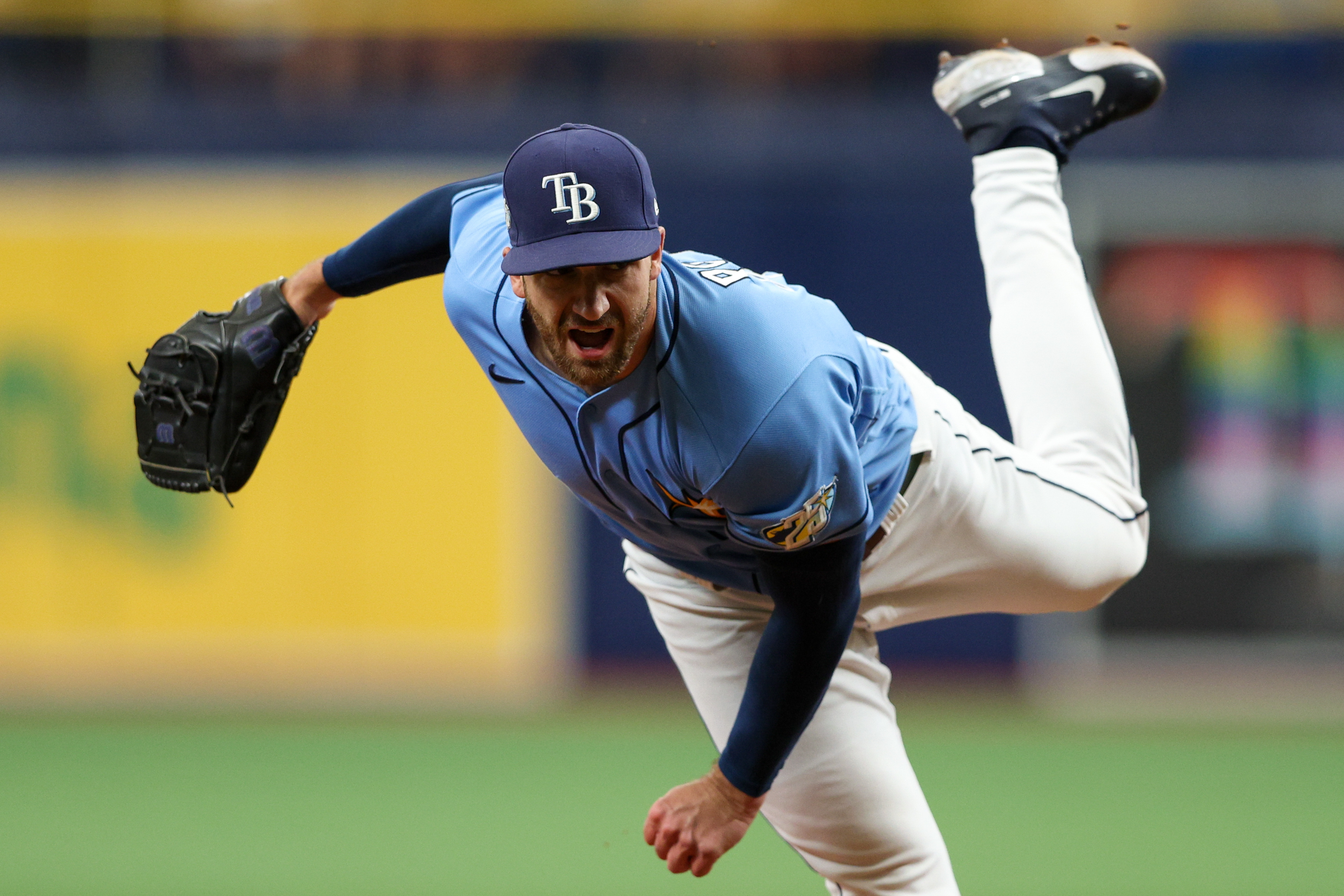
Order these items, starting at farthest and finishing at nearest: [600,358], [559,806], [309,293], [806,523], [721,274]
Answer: [559,806], [309,293], [721,274], [806,523], [600,358]

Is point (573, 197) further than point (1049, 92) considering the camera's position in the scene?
No

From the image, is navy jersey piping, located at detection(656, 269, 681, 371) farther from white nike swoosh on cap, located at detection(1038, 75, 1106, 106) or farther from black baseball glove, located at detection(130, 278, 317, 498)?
white nike swoosh on cap, located at detection(1038, 75, 1106, 106)

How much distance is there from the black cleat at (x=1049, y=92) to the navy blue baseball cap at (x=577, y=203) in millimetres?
1406

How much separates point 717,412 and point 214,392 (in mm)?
1273

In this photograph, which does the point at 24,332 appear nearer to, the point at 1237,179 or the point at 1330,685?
the point at 1237,179

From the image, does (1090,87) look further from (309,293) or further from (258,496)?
(258,496)

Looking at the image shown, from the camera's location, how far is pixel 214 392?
3.22 meters

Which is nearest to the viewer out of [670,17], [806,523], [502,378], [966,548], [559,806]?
[806,523]

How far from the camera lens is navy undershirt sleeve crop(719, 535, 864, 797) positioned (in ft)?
8.68

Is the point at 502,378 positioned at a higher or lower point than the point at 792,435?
higher

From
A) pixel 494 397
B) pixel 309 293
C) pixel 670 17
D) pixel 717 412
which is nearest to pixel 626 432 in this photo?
pixel 717 412

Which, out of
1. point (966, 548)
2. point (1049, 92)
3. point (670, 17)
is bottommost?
point (966, 548)

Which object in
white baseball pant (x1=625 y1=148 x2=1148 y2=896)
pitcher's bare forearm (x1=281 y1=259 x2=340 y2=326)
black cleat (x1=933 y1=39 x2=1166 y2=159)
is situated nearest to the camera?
white baseball pant (x1=625 y1=148 x2=1148 y2=896)

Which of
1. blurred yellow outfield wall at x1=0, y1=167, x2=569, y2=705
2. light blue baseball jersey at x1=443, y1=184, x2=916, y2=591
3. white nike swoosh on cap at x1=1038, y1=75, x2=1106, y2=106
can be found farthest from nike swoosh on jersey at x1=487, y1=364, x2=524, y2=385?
blurred yellow outfield wall at x1=0, y1=167, x2=569, y2=705
